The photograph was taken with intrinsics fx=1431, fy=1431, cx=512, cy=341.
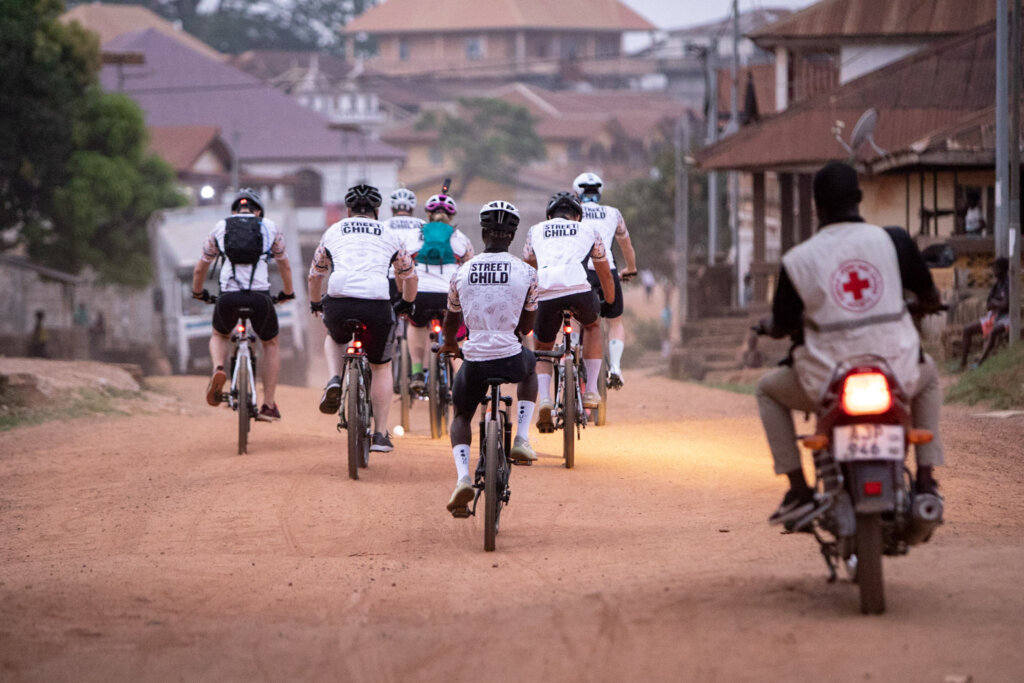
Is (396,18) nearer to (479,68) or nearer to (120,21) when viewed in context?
(479,68)

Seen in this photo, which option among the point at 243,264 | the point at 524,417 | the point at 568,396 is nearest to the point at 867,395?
the point at 524,417

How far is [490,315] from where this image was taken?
8.12 m

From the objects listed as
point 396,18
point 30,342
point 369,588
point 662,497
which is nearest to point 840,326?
point 369,588

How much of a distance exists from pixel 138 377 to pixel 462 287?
49.5 ft

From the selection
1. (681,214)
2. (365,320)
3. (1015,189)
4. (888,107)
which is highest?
(888,107)

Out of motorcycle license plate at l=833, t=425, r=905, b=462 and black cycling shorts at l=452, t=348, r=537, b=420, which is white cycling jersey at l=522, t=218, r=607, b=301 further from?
motorcycle license plate at l=833, t=425, r=905, b=462

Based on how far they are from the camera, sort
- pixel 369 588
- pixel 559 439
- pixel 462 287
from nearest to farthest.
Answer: pixel 369 588
pixel 462 287
pixel 559 439

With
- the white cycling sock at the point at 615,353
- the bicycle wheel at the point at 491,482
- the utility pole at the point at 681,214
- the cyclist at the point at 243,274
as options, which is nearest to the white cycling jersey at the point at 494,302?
the bicycle wheel at the point at 491,482

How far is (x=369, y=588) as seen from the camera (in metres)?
7.07

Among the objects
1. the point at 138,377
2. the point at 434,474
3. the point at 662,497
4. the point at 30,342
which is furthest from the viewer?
the point at 30,342

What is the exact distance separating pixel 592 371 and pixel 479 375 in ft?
12.6

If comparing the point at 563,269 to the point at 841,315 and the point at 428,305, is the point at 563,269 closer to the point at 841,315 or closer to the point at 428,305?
the point at 428,305

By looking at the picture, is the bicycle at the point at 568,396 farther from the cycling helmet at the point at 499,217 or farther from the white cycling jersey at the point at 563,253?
the cycling helmet at the point at 499,217

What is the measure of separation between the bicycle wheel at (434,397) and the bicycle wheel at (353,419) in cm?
270
